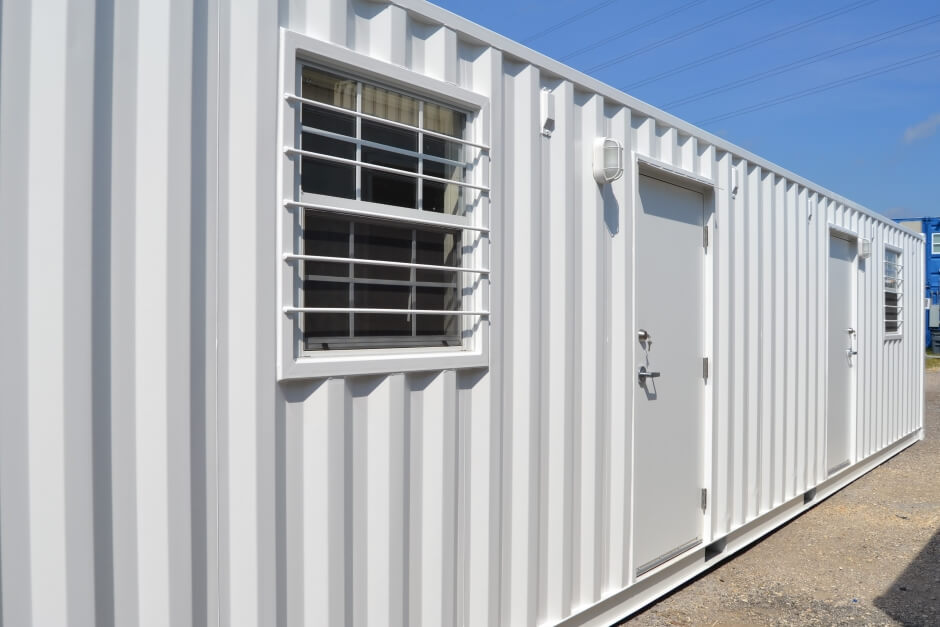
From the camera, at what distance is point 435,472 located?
2926 mm

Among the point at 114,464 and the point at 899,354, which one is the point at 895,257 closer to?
the point at 899,354

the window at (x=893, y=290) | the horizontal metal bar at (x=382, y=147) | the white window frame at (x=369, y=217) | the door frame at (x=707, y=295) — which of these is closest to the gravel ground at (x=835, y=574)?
the door frame at (x=707, y=295)

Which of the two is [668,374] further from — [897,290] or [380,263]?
[897,290]

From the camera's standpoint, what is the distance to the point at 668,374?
4.55 meters

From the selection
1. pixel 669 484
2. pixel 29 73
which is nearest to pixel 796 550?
pixel 669 484

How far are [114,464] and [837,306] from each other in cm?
692

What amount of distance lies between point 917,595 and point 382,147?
4.14m

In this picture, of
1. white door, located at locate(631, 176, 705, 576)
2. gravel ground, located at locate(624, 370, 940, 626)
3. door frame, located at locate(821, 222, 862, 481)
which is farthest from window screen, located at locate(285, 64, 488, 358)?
door frame, located at locate(821, 222, 862, 481)

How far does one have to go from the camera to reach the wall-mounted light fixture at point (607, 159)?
3.81 meters

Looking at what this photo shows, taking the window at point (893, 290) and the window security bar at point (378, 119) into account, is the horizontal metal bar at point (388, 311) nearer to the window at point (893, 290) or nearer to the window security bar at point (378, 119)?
the window security bar at point (378, 119)

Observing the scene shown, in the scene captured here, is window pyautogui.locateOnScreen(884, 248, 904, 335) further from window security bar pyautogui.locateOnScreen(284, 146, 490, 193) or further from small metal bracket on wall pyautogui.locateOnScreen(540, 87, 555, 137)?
window security bar pyautogui.locateOnScreen(284, 146, 490, 193)

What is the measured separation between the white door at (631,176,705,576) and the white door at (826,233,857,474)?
2.80 m

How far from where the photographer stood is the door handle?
429cm

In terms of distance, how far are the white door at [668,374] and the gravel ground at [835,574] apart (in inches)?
13.4
